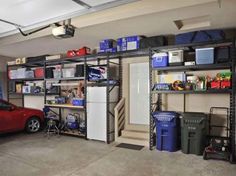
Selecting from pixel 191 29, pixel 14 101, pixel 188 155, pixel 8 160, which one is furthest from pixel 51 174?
pixel 14 101

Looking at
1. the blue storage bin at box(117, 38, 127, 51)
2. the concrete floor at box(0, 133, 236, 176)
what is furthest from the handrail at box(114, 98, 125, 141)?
the blue storage bin at box(117, 38, 127, 51)

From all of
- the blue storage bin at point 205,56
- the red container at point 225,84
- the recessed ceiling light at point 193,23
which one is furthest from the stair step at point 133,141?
the recessed ceiling light at point 193,23

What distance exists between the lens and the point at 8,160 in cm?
364

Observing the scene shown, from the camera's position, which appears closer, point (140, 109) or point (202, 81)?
point (202, 81)

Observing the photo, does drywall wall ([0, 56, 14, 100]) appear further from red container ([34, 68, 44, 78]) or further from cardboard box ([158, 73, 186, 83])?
cardboard box ([158, 73, 186, 83])

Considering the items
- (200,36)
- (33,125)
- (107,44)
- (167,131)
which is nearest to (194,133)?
(167,131)

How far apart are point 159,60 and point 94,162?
2440mm

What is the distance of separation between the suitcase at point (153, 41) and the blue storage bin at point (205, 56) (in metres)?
0.78

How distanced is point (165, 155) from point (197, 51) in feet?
7.06

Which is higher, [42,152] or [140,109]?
[140,109]

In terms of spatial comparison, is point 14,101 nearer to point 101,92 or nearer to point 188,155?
point 101,92

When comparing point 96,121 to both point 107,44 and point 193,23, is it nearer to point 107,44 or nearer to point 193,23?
point 107,44

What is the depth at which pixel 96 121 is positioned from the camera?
494 cm

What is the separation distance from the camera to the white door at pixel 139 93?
16.7ft
